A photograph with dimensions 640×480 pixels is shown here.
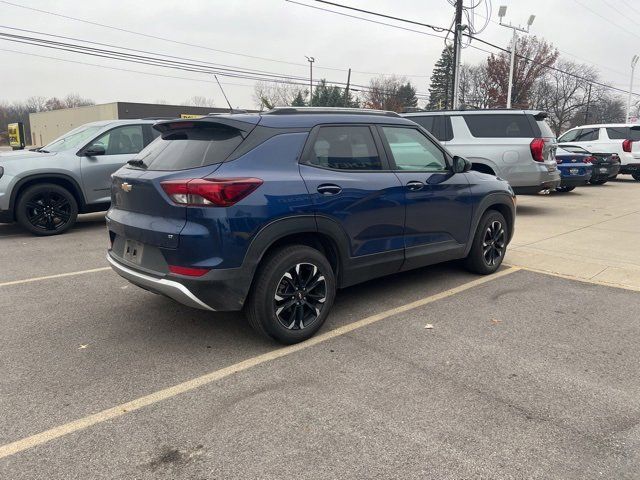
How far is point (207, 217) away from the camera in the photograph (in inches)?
135

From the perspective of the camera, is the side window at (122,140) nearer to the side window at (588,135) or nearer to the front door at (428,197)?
the front door at (428,197)

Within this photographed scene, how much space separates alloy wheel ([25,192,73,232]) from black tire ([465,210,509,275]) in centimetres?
643

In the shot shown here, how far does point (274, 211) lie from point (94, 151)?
5.98 meters

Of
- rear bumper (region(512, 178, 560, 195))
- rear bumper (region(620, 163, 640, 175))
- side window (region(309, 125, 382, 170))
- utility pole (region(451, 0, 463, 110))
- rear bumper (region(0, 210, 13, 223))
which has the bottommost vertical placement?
rear bumper (region(0, 210, 13, 223))

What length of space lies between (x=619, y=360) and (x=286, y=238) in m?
2.64

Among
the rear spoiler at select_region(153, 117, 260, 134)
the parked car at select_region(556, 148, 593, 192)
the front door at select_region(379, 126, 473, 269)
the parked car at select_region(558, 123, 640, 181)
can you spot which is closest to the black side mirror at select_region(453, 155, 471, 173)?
the front door at select_region(379, 126, 473, 269)

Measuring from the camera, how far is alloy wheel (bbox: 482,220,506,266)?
5.80 metres

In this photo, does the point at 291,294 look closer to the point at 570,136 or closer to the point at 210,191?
the point at 210,191

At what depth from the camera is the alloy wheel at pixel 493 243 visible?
5805mm

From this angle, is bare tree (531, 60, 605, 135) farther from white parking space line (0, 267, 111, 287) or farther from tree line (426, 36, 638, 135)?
white parking space line (0, 267, 111, 287)

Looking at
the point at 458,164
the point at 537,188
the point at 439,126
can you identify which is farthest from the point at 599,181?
the point at 458,164

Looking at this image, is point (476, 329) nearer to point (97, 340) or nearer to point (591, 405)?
point (591, 405)

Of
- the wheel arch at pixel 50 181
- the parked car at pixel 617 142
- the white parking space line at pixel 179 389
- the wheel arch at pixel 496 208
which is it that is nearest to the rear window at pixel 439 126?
the wheel arch at pixel 496 208

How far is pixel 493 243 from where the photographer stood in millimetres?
5910
